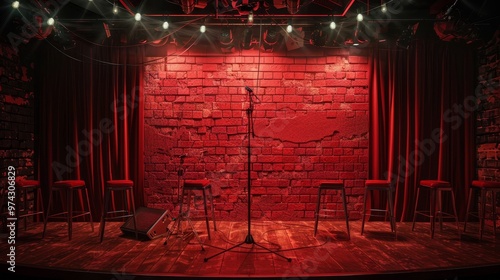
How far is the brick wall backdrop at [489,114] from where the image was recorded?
4578 mm

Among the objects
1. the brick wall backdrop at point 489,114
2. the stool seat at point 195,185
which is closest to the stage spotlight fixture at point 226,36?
the stool seat at point 195,185

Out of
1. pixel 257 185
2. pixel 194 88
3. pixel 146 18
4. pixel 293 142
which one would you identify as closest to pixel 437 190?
pixel 293 142

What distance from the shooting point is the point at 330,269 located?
2.99 metres

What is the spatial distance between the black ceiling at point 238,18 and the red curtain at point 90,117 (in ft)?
1.18

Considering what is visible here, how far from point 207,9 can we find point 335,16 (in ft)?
5.37

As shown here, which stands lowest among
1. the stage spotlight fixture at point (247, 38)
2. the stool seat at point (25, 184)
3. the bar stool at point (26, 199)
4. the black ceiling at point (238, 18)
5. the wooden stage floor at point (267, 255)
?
the wooden stage floor at point (267, 255)

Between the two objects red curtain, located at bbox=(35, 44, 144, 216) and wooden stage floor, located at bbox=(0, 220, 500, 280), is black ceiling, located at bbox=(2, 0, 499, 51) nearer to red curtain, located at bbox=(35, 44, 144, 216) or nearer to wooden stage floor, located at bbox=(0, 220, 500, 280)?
red curtain, located at bbox=(35, 44, 144, 216)

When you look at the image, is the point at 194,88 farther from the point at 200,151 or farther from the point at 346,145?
the point at 346,145

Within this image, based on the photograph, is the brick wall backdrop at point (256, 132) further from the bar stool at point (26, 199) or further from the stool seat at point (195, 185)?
the bar stool at point (26, 199)

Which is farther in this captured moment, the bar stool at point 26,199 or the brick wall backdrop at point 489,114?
the brick wall backdrop at point 489,114

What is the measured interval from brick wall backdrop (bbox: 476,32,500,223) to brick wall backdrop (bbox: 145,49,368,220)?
4.72 ft

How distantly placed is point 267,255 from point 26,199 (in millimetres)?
3090

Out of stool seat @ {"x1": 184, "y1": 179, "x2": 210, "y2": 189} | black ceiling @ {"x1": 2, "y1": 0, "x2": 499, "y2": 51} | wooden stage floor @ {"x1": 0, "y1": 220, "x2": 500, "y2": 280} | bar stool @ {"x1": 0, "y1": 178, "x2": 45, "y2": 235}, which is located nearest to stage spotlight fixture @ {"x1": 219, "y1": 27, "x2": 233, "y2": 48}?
black ceiling @ {"x1": 2, "y1": 0, "x2": 499, "y2": 51}

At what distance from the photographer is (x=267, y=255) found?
3.40 m
